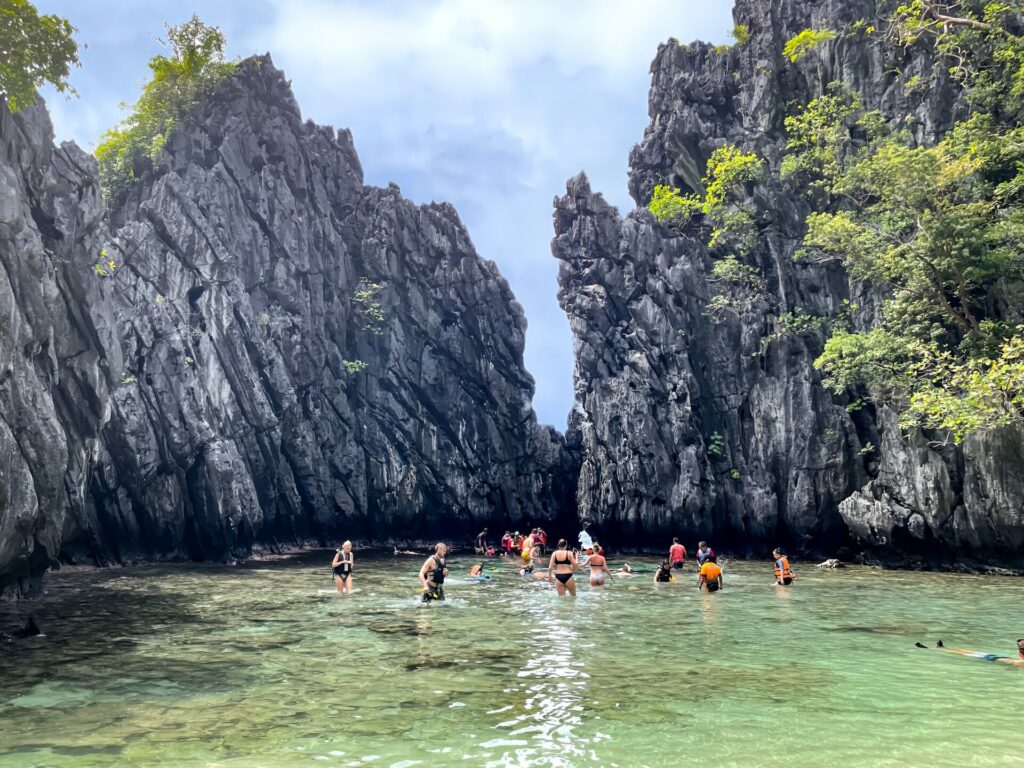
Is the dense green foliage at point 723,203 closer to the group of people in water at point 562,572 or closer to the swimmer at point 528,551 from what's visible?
the group of people in water at point 562,572

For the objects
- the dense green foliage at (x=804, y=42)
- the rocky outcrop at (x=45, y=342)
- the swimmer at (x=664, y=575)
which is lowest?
the swimmer at (x=664, y=575)

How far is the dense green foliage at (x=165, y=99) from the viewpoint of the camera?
45.0 metres

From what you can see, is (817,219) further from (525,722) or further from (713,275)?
(525,722)

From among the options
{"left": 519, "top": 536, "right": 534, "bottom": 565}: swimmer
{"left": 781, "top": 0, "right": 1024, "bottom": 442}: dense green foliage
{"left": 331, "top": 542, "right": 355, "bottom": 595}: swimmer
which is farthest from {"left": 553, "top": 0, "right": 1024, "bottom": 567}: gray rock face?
{"left": 331, "top": 542, "right": 355, "bottom": 595}: swimmer

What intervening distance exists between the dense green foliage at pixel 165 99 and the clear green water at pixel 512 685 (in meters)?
36.6

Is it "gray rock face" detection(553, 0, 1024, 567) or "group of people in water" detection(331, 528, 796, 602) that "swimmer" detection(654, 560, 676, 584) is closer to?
"group of people in water" detection(331, 528, 796, 602)

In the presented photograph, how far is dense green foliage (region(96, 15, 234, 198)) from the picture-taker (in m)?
45.0

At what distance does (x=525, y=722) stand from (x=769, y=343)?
3675cm

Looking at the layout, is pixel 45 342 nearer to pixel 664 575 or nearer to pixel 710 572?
pixel 710 572

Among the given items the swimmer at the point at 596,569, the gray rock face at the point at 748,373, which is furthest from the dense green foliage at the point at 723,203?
the swimmer at the point at 596,569

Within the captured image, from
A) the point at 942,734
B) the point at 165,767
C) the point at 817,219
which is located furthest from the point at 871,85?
the point at 165,767

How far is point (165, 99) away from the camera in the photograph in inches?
1834

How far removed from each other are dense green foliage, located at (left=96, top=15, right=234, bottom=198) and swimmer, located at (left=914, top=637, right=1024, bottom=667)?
50926 millimetres

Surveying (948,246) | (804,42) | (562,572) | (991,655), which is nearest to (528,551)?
(562,572)
